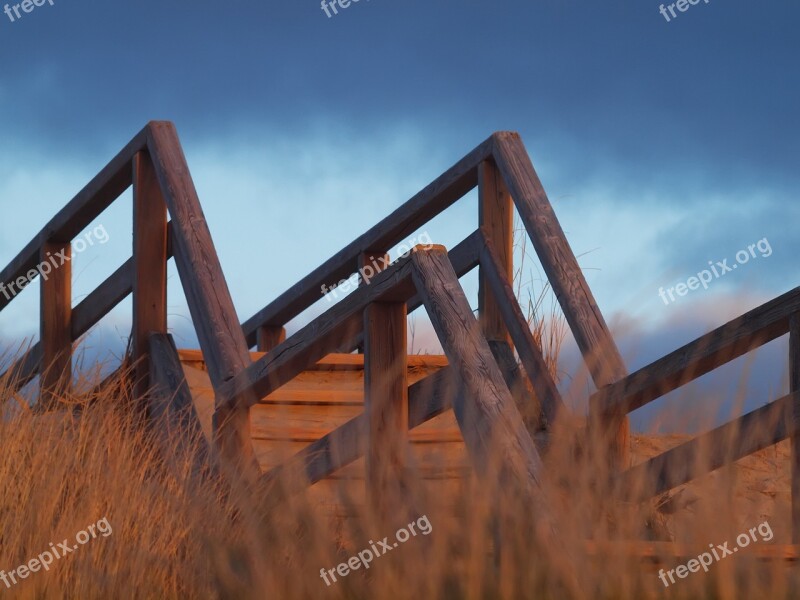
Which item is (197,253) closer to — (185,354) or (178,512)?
(185,354)

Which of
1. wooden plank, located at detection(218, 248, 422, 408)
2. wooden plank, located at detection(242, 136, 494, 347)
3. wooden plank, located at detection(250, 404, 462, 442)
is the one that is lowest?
wooden plank, located at detection(218, 248, 422, 408)

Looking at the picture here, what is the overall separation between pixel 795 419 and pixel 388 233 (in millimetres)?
2846

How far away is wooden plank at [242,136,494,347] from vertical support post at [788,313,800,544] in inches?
81.0

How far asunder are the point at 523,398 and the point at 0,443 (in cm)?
228

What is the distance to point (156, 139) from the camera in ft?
16.4

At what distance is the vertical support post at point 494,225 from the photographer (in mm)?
5477

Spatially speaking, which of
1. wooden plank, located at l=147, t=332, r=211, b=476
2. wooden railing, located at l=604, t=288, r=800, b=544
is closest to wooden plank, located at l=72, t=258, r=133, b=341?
wooden plank, located at l=147, t=332, r=211, b=476

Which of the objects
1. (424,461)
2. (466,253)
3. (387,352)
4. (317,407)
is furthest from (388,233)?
(424,461)

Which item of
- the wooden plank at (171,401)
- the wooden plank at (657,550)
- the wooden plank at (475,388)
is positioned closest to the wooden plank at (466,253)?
the wooden plank at (171,401)

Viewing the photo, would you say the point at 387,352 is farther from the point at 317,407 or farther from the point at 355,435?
the point at 317,407

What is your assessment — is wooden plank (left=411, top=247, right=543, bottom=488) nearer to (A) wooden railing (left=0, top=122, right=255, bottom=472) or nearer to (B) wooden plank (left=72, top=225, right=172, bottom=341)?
(A) wooden railing (left=0, top=122, right=255, bottom=472)

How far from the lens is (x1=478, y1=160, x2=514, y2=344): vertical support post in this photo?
548 cm

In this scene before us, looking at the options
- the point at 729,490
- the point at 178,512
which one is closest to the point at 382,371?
the point at 178,512

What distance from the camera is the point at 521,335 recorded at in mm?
4914
